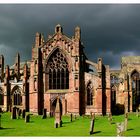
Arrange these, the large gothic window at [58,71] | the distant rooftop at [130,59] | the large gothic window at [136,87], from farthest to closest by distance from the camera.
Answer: the distant rooftop at [130,59], the large gothic window at [136,87], the large gothic window at [58,71]

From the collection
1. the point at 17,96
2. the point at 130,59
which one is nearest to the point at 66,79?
the point at 17,96

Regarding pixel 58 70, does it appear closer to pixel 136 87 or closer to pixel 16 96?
pixel 16 96

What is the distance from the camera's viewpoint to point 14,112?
145ft

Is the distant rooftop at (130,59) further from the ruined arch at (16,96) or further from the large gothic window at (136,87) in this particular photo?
the ruined arch at (16,96)

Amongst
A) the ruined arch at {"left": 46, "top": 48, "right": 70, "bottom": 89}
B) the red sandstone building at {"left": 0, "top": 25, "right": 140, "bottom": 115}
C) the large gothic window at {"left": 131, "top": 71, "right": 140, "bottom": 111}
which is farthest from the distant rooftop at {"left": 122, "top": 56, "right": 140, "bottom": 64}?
the ruined arch at {"left": 46, "top": 48, "right": 70, "bottom": 89}

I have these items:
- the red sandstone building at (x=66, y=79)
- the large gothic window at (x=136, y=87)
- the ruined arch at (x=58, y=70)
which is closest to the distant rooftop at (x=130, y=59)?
the large gothic window at (x=136, y=87)

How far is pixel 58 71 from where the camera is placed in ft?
168

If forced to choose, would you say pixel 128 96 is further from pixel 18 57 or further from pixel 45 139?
pixel 45 139

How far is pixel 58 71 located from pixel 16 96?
14.0m

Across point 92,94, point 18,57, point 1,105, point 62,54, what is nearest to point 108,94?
point 92,94

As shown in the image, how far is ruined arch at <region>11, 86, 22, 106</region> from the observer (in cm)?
6138

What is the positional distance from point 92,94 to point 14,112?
38.7 ft

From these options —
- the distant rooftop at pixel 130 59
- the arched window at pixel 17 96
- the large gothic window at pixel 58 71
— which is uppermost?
the distant rooftop at pixel 130 59

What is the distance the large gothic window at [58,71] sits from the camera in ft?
166
